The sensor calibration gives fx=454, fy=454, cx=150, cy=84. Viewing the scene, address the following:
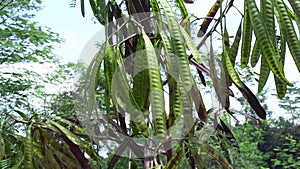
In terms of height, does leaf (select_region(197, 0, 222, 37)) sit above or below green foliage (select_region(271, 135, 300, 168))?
above

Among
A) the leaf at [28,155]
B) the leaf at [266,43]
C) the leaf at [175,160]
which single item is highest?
the leaf at [266,43]

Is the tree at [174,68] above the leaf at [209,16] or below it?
below

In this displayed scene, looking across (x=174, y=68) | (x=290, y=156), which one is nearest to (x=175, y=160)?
(x=174, y=68)

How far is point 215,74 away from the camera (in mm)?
604

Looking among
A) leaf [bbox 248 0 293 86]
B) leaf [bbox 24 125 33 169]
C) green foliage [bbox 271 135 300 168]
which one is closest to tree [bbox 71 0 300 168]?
leaf [bbox 248 0 293 86]

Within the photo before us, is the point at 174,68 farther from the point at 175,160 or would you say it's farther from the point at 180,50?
the point at 175,160

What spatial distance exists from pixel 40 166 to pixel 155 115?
44 cm

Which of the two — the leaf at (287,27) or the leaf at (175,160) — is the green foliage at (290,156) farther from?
the leaf at (287,27)

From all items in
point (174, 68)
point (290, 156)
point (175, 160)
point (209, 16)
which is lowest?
point (290, 156)

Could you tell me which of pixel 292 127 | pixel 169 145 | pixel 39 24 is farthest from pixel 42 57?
pixel 169 145

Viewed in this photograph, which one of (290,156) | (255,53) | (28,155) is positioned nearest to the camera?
(255,53)

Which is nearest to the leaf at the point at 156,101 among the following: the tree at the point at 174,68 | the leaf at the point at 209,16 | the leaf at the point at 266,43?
the tree at the point at 174,68


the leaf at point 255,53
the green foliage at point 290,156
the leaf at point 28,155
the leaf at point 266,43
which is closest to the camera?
the leaf at point 266,43

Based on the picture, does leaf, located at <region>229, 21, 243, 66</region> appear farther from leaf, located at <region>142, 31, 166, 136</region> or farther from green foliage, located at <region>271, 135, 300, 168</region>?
green foliage, located at <region>271, 135, 300, 168</region>
